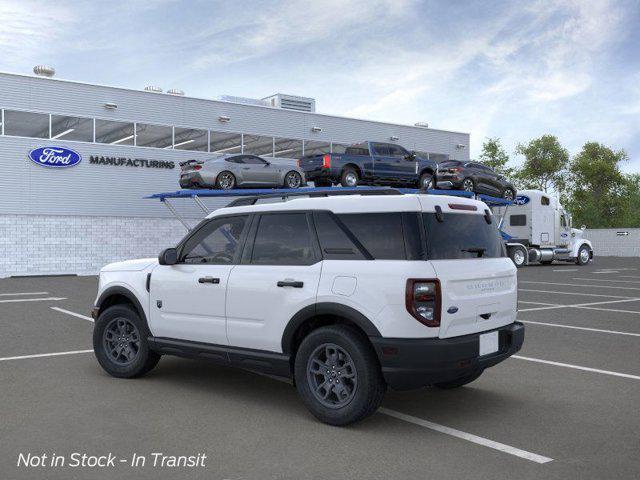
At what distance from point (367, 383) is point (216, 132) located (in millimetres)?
26871

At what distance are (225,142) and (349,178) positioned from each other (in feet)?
33.1

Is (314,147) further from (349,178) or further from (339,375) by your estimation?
(339,375)

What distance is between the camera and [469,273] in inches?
201

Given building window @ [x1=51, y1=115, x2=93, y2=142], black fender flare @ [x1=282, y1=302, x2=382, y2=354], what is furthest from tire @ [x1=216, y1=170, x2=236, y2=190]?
black fender flare @ [x1=282, y1=302, x2=382, y2=354]

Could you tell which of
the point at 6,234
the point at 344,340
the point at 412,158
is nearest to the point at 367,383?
the point at 344,340

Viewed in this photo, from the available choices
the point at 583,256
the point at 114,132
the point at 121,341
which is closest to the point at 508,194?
the point at 583,256

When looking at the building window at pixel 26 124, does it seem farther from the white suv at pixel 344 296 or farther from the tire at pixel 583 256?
the tire at pixel 583 256

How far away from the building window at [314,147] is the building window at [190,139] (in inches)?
215

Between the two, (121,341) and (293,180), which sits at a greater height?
(293,180)

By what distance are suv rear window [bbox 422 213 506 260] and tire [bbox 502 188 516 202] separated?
23.5 metres

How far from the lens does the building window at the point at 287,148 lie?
106ft

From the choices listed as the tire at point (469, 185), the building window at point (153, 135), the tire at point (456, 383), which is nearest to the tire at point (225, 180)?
the building window at point (153, 135)

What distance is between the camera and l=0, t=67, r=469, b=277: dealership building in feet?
84.3

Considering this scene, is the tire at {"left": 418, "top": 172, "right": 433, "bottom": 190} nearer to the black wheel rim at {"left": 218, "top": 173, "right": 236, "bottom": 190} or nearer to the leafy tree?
the black wheel rim at {"left": 218, "top": 173, "right": 236, "bottom": 190}
